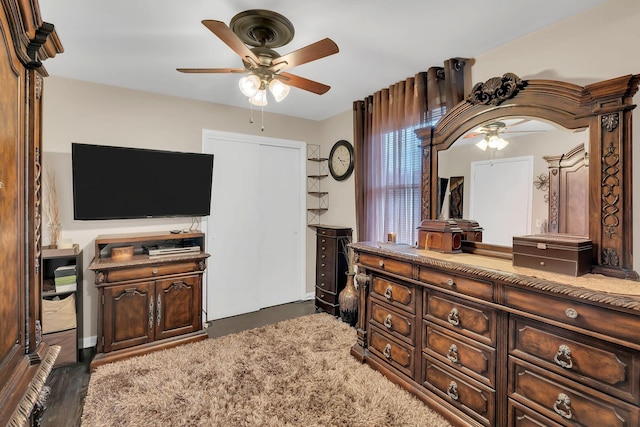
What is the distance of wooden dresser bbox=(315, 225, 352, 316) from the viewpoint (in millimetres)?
A: 3596

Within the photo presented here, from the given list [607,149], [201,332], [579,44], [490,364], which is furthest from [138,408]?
[579,44]

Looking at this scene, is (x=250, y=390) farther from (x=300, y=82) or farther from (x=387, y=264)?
(x=300, y=82)

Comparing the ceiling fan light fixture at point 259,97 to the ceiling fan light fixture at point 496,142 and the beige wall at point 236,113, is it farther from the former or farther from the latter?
the ceiling fan light fixture at point 496,142

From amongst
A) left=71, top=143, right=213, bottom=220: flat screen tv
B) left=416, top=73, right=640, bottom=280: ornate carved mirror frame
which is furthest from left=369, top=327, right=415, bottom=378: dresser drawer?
left=71, top=143, right=213, bottom=220: flat screen tv

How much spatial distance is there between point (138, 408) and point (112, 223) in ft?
5.92

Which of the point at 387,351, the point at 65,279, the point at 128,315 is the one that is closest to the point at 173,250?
the point at 128,315

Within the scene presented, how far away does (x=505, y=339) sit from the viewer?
1.68 m

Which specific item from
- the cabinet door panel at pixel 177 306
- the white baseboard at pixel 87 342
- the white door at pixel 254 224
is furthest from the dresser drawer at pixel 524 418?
the white baseboard at pixel 87 342

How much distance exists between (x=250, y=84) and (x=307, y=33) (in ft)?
1.85

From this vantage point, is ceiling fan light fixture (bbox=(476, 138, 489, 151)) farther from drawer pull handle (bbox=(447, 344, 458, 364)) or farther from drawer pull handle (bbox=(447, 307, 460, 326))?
drawer pull handle (bbox=(447, 344, 458, 364))

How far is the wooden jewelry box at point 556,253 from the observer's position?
1.60 metres

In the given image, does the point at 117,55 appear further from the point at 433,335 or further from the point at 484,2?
the point at 433,335

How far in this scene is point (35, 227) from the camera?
1.13 meters

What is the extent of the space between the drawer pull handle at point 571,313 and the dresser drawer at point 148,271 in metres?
2.87
